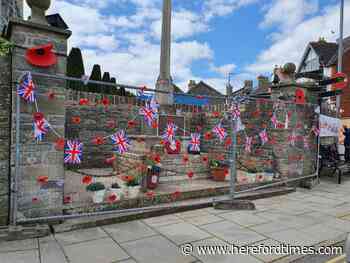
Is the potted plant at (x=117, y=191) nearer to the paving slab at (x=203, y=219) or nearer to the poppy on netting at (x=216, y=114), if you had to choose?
the paving slab at (x=203, y=219)

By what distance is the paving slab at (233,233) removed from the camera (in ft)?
12.5

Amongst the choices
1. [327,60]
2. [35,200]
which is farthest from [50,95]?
[327,60]

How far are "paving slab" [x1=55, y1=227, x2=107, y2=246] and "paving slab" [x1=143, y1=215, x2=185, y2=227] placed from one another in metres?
0.87

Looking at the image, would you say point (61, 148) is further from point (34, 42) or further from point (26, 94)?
point (34, 42)

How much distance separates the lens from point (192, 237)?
3.87m

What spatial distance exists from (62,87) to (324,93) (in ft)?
25.5

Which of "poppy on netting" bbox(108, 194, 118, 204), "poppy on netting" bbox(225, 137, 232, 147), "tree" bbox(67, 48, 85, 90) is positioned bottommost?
"poppy on netting" bbox(108, 194, 118, 204)

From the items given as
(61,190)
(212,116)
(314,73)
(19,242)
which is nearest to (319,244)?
(61,190)

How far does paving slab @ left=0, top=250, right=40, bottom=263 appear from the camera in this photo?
299 centimetres

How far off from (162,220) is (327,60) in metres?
26.1

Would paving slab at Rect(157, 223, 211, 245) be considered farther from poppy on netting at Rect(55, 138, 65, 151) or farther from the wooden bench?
the wooden bench

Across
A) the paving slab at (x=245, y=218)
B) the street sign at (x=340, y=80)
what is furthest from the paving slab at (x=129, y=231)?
the street sign at (x=340, y=80)

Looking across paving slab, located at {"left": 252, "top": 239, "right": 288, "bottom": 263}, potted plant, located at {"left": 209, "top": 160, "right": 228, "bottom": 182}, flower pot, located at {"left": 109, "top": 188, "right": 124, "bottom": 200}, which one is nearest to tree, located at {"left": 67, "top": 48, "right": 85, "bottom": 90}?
potted plant, located at {"left": 209, "top": 160, "right": 228, "bottom": 182}

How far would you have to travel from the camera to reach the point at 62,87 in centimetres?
406
